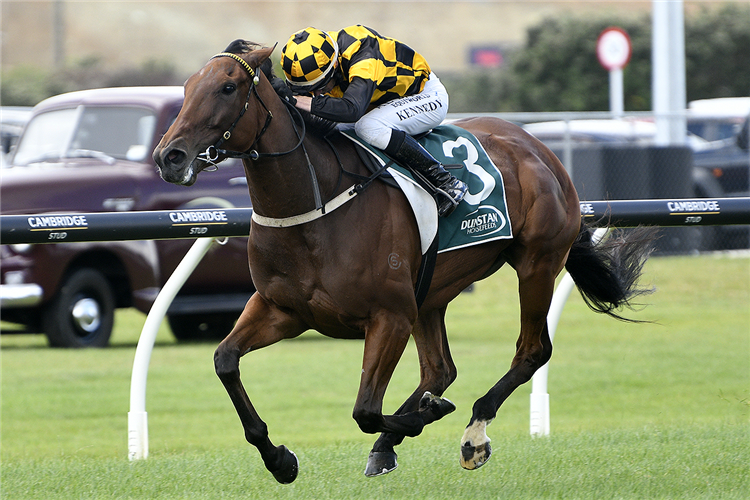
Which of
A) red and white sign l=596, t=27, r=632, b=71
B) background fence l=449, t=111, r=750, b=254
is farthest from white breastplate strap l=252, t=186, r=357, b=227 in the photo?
red and white sign l=596, t=27, r=632, b=71

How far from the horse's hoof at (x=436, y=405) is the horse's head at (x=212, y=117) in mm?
1379

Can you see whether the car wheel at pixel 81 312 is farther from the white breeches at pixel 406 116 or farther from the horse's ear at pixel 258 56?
the horse's ear at pixel 258 56

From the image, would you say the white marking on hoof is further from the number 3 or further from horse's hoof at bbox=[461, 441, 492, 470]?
the number 3

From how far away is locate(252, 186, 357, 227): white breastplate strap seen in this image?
13.7 ft

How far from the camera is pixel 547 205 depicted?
511 cm

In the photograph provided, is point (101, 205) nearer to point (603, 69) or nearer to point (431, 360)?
point (431, 360)

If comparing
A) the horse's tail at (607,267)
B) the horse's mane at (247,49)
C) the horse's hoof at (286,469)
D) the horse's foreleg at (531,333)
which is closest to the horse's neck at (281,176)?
the horse's mane at (247,49)

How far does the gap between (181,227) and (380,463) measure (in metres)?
1.46

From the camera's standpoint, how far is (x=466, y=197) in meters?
4.77

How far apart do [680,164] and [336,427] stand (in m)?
9.16

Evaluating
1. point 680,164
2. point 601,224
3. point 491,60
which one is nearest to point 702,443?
point 601,224

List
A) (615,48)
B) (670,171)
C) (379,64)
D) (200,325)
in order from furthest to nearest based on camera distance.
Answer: (615,48)
(670,171)
(200,325)
(379,64)

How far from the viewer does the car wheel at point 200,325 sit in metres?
10.9

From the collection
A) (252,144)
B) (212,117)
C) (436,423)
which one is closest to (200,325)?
(436,423)
